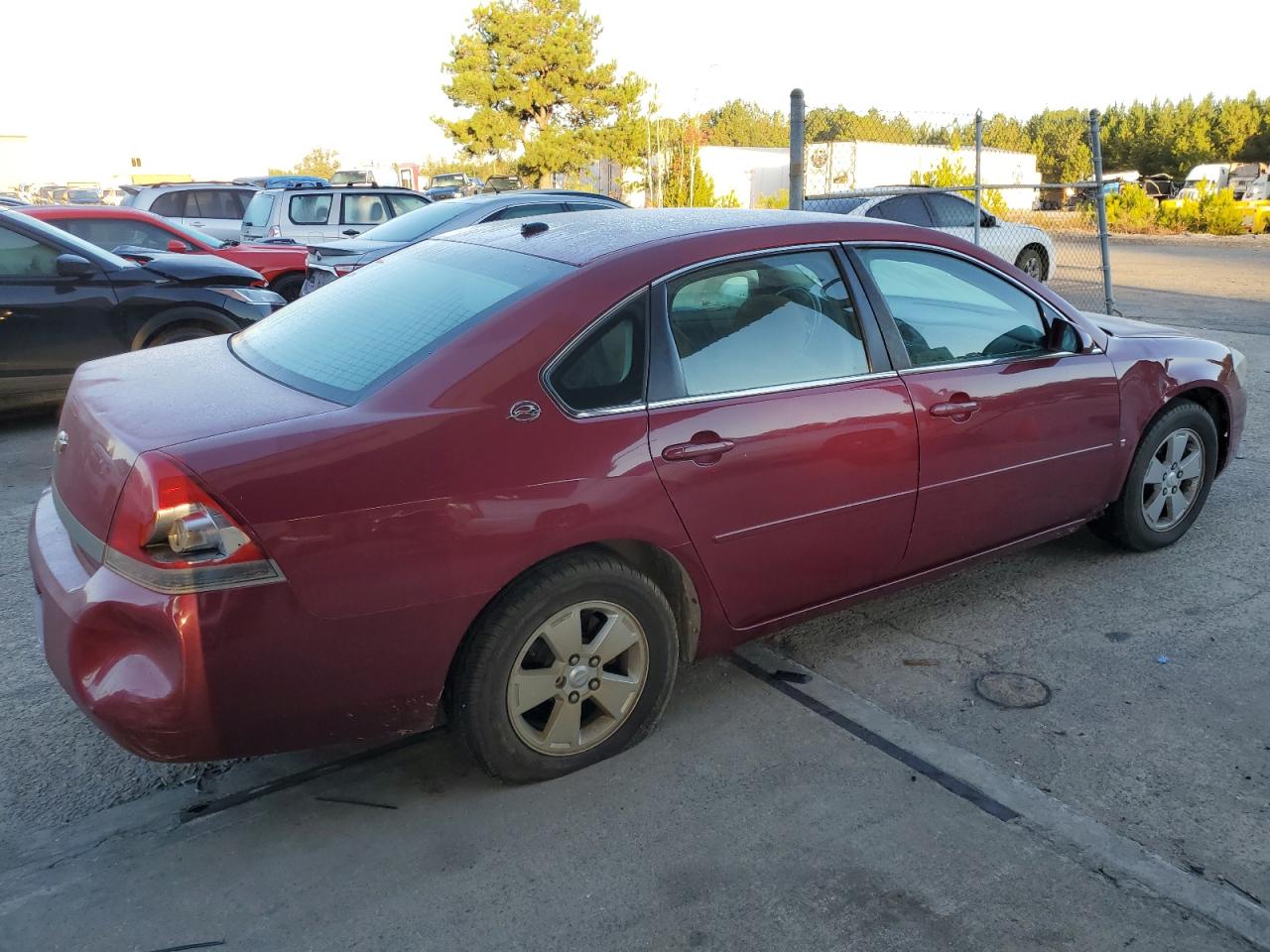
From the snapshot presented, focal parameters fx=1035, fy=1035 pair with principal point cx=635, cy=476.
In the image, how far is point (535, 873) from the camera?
2670 mm

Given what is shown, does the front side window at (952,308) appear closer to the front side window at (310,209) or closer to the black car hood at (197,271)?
the black car hood at (197,271)

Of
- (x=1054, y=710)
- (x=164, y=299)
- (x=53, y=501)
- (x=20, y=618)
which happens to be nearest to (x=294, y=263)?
(x=164, y=299)

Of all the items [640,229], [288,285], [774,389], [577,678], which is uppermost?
[640,229]

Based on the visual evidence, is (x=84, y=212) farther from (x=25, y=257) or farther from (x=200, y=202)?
(x=200, y=202)

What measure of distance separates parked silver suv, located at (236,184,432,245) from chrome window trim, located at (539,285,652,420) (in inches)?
476

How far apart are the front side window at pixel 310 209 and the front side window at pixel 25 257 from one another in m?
7.34

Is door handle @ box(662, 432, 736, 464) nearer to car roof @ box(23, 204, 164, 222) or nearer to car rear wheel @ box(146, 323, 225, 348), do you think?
car rear wheel @ box(146, 323, 225, 348)

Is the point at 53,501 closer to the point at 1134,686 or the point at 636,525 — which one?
the point at 636,525

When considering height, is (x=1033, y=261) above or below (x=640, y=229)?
below

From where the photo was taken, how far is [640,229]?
3529 mm

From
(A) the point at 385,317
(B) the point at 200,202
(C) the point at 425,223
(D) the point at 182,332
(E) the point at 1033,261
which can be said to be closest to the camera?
(A) the point at 385,317

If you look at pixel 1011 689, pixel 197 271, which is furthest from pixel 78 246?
pixel 1011 689

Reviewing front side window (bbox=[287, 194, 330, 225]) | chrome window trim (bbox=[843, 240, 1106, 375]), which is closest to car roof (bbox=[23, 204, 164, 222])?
front side window (bbox=[287, 194, 330, 225])

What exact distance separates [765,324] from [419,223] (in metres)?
6.92
